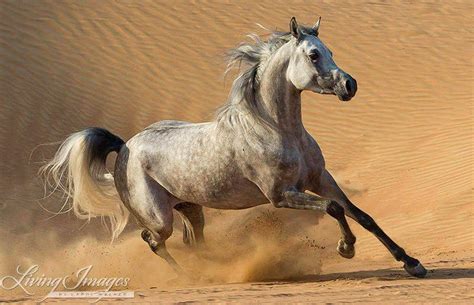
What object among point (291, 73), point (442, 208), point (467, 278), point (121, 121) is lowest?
point (121, 121)

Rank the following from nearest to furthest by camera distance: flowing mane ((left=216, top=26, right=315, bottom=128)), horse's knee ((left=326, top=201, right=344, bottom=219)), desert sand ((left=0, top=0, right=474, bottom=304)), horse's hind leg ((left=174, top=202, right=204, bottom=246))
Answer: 1. horse's knee ((left=326, top=201, right=344, bottom=219))
2. flowing mane ((left=216, top=26, right=315, bottom=128))
3. desert sand ((left=0, top=0, right=474, bottom=304))
4. horse's hind leg ((left=174, top=202, right=204, bottom=246))

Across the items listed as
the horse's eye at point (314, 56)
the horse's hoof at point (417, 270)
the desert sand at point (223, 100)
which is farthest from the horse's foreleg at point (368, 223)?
the horse's eye at point (314, 56)

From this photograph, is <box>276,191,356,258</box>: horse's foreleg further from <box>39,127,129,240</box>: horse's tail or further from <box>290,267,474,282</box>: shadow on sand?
<box>39,127,129,240</box>: horse's tail

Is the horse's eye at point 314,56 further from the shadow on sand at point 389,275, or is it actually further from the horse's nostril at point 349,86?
the shadow on sand at point 389,275

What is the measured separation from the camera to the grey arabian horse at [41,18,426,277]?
702cm

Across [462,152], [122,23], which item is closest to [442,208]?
[462,152]

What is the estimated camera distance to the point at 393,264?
8180 mm

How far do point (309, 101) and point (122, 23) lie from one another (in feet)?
15.0

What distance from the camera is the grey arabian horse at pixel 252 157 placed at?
23.0ft

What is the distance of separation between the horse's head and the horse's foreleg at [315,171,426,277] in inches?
31.6

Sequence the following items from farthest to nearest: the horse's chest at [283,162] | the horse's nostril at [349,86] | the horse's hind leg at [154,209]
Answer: the horse's hind leg at [154,209], the horse's chest at [283,162], the horse's nostril at [349,86]

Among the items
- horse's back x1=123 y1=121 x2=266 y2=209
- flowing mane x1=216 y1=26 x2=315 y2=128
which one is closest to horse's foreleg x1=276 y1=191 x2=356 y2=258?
horse's back x1=123 y1=121 x2=266 y2=209

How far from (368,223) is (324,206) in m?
0.47

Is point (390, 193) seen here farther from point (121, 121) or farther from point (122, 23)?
point (122, 23)
